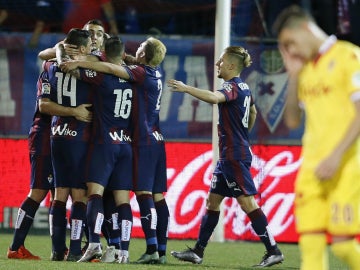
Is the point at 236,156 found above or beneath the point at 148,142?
beneath

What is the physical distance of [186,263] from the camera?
371 inches

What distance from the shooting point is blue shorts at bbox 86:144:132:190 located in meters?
8.87

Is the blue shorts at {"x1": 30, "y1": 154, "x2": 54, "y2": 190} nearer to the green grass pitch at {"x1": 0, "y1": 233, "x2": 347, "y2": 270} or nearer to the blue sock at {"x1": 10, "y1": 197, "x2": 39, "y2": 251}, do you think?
the blue sock at {"x1": 10, "y1": 197, "x2": 39, "y2": 251}

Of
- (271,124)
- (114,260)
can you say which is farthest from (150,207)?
(271,124)

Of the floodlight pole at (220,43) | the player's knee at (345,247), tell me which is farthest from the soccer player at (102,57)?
the player's knee at (345,247)

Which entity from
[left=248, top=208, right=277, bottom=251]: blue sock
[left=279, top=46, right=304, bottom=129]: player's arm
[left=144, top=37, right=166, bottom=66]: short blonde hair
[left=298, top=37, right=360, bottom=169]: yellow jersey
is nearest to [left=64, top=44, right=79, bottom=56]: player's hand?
[left=144, top=37, right=166, bottom=66]: short blonde hair

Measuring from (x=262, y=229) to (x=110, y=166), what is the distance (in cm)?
161

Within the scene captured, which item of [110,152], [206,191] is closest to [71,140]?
[110,152]

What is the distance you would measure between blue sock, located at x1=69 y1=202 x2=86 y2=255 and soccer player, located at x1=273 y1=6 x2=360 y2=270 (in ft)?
12.0

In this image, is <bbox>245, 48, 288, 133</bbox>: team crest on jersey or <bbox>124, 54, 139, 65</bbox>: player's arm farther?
<bbox>245, 48, 288, 133</bbox>: team crest on jersey

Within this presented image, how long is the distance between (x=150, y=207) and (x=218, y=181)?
0.78 meters

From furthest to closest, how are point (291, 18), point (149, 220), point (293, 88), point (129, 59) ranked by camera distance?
point (129, 59) → point (149, 220) → point (293, 88) → point (291, 18)

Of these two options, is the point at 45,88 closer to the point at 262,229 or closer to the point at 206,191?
the point at 262,229

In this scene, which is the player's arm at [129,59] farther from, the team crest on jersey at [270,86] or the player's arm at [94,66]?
the team crest on jersey at [270,86]
